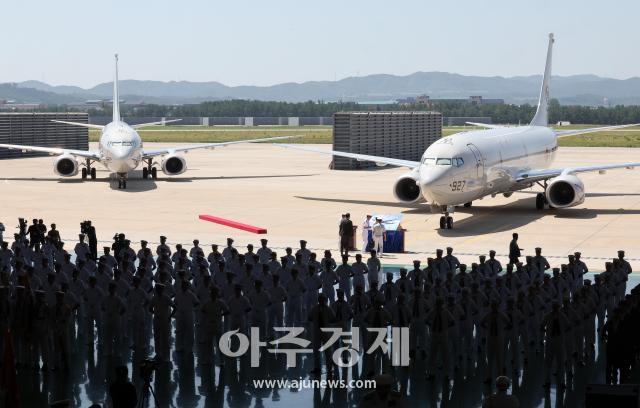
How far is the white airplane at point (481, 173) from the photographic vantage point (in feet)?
108

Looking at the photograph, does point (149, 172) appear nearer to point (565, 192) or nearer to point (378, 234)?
point (565, 192)

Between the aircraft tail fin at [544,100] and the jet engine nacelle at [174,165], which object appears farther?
the jet engine nacelle at [174,165]

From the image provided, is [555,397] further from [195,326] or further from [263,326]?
[195,326]

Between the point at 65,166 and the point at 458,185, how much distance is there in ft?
81.3

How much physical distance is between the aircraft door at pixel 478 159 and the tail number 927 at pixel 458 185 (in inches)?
49.8

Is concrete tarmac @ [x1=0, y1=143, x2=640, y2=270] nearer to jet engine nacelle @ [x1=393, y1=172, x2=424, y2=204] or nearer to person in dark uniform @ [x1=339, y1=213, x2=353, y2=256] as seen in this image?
jet engine nacelle @ [x1=393, y1=172, x2=424, y2=204]

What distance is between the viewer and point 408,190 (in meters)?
36.6

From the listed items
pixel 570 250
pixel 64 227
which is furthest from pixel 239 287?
pixel 64 227

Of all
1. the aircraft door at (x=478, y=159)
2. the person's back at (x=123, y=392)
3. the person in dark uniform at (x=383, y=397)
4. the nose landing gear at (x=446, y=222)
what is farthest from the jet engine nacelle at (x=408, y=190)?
the person in dark uniform at (x=383, y=397)

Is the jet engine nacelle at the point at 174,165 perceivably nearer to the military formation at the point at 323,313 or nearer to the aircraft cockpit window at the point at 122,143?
the aircraft cockpit window at the point at 122,143

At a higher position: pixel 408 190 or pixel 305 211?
pixel 408 190

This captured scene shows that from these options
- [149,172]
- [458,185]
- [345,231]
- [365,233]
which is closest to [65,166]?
[149,172]

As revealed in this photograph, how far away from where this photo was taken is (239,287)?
16.8 meters

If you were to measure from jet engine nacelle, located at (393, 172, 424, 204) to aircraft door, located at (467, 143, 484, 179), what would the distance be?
8.33 feet
